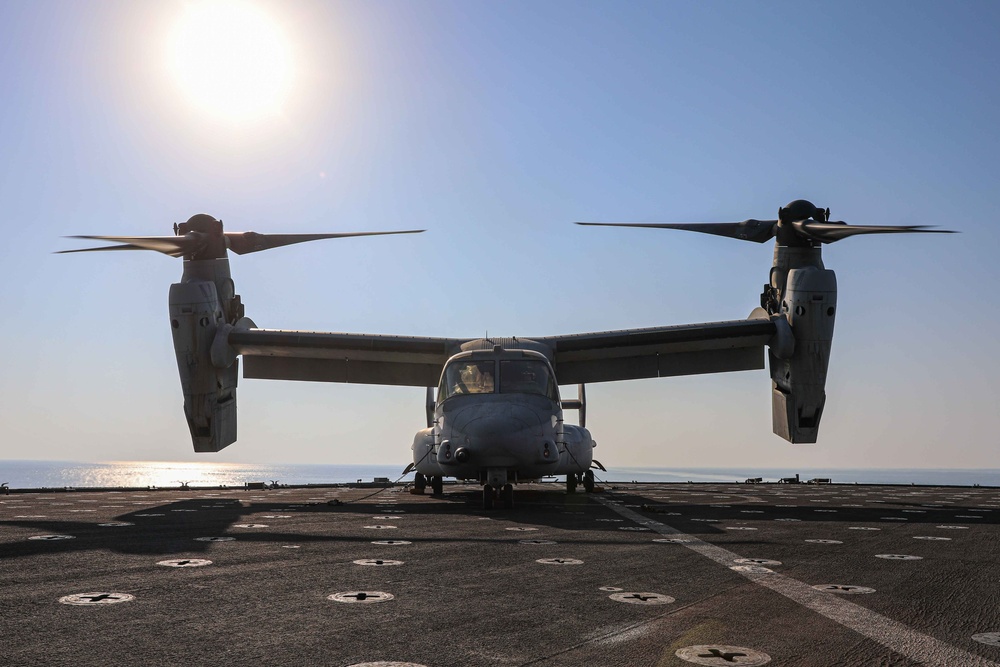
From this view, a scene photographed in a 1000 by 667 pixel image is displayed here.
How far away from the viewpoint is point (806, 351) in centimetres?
2098

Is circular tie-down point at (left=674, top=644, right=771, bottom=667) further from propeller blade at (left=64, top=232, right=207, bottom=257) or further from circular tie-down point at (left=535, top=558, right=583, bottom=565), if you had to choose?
propeller blade at (left=64, top=232, right=207, bottom=257)

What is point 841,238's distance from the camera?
20.4 meters

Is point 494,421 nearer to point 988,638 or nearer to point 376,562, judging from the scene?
point 376,562

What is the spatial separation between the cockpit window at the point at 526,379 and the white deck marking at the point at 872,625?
9220mm

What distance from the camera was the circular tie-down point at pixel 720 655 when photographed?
11.5 ft

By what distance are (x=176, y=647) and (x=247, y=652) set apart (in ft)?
1.21

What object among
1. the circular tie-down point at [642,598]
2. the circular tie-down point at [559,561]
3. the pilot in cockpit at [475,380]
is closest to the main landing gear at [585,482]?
the pilot in cockpit at [475,380]

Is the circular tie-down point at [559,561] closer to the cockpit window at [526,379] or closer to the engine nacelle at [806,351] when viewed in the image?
the cockpit window at [526,379]

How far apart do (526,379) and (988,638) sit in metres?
12.4

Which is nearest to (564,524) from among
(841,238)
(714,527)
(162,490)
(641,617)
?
(714,527)

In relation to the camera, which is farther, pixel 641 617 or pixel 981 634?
pixel 641 617

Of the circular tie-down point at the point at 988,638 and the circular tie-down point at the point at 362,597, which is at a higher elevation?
the circular tie-down point at the point at 362,597

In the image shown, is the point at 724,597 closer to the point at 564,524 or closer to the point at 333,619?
the point at 333,619

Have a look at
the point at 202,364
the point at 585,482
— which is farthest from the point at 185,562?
the point at 585,482
